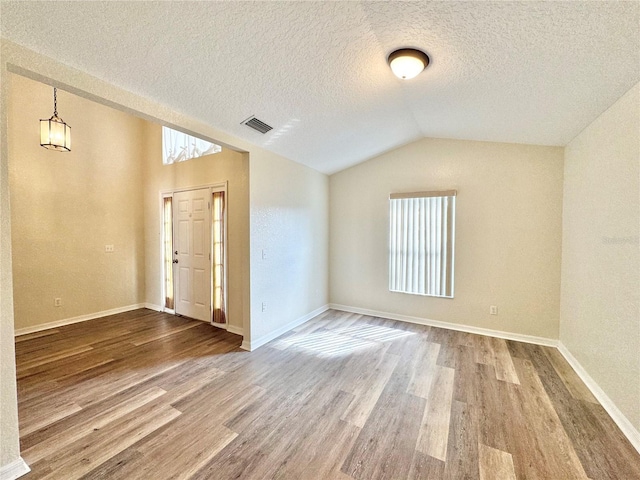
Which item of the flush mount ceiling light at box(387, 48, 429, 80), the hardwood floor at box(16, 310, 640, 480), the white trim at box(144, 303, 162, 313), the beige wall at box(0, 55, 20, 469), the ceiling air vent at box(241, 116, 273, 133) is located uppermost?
the flush mount ceiling light at box(387, 48, 429, 80)

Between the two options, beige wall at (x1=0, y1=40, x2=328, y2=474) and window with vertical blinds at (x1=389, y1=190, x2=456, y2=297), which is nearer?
beige wall at (x1=0, y1=40, x2=328, y2=474)

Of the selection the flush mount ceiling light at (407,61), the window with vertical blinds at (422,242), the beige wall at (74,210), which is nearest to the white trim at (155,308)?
the beige wall at (74,210)

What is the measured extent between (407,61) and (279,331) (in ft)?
11.0

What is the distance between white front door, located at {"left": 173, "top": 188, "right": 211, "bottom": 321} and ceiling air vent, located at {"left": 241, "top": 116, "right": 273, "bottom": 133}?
164 cm

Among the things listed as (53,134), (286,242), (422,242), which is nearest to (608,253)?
(422,242)

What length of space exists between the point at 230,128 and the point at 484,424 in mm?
3474

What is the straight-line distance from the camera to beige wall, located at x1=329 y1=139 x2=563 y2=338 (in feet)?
11.0

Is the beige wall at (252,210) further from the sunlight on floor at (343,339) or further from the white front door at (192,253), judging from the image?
the white front door at (192,253)

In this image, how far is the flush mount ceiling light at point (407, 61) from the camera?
191 centimetres

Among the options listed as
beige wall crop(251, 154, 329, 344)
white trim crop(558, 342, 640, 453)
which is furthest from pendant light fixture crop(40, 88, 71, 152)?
white trim crop(558, 342, 640, 453)

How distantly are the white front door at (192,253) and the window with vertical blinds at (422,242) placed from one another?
2.96 metres

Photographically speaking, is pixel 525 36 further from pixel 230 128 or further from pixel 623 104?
pixel 230 128

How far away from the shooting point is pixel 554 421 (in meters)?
2.00

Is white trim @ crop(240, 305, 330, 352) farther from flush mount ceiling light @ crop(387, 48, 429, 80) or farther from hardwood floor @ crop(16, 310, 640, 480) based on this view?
flush mount ceiling light @ crop(387, 48, 429, 80)
